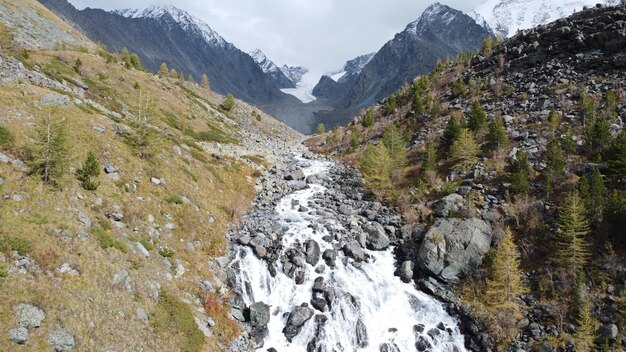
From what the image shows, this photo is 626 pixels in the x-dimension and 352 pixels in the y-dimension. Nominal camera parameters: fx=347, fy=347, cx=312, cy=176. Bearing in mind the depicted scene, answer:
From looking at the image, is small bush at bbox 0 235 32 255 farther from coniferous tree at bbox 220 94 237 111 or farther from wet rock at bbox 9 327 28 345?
coniferous tree at bbox 220 94 237 111

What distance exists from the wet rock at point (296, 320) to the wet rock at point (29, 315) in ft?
44.7

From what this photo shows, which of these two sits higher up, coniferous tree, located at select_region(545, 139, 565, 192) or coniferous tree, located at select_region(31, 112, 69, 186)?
coniferous tree, located at select_region(545, 139, 565, 192)

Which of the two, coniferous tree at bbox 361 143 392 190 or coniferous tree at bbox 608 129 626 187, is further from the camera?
coniferous tree at bbox 361 143 392 190

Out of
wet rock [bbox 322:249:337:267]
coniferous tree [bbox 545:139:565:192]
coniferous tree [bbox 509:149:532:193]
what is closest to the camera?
wet rock [bbox 322:249:337:267]

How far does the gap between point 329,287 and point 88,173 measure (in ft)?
59.1

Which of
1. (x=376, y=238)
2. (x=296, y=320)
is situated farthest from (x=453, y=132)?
(x=296, y=320)

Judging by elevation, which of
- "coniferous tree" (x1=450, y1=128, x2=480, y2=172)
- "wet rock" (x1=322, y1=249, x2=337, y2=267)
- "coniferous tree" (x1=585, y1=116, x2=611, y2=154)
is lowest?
"wet rock" (x1=322, y1=249, x2=337, y2=267)

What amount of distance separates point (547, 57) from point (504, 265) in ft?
164

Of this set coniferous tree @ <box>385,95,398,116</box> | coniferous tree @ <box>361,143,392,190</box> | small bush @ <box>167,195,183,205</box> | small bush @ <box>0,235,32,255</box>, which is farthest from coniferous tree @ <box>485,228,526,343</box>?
coniferous tree @ <box>385,95,398,116</box>

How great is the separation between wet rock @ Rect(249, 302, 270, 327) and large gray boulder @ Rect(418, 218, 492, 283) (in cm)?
1300

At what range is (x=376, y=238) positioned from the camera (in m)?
31.3

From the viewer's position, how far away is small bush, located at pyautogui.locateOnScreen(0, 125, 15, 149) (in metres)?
20.1

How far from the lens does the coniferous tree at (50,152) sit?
19172 millimetres

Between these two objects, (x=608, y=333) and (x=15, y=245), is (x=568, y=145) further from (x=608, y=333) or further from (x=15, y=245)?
(x=15, y=245)
